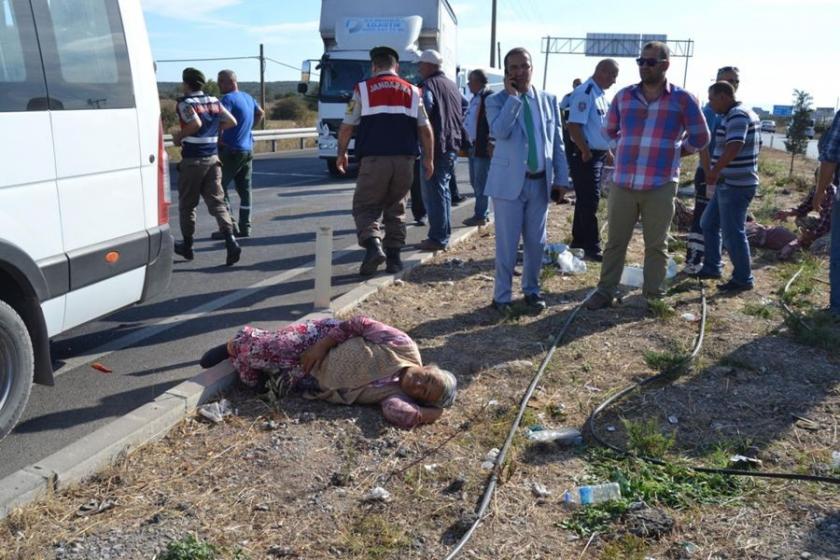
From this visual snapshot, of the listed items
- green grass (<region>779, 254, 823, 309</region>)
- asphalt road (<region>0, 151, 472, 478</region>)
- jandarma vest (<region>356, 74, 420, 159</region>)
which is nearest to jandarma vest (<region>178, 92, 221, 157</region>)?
asphalt road (<region>0, 151, 472, 478</region>)

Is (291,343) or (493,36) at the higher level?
(493,36)

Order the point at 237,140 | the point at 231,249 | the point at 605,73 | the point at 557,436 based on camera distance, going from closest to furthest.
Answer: the point at 557,436, the point at 231,249, the point at 605,73, the point at 237,140

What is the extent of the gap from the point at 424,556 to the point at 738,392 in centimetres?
279

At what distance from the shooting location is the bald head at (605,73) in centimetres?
863

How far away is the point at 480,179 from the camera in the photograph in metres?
10.7

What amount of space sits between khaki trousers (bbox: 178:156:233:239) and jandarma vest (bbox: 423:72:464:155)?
2.40 meters

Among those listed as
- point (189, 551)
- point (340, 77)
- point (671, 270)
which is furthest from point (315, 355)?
point (340, 77)

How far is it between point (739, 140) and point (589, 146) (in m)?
1.73

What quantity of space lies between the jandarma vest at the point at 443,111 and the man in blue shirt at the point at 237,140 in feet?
6.86

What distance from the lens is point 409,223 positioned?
11.4 m

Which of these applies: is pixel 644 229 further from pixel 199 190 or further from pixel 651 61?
pixel 199 190

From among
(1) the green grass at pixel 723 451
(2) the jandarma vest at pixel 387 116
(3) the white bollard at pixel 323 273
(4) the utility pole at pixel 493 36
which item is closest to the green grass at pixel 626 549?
(1) the green grass at pixel 723 451

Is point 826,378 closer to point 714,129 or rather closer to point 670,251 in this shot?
point 714,129

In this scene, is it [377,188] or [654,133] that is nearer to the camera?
[654,133]
